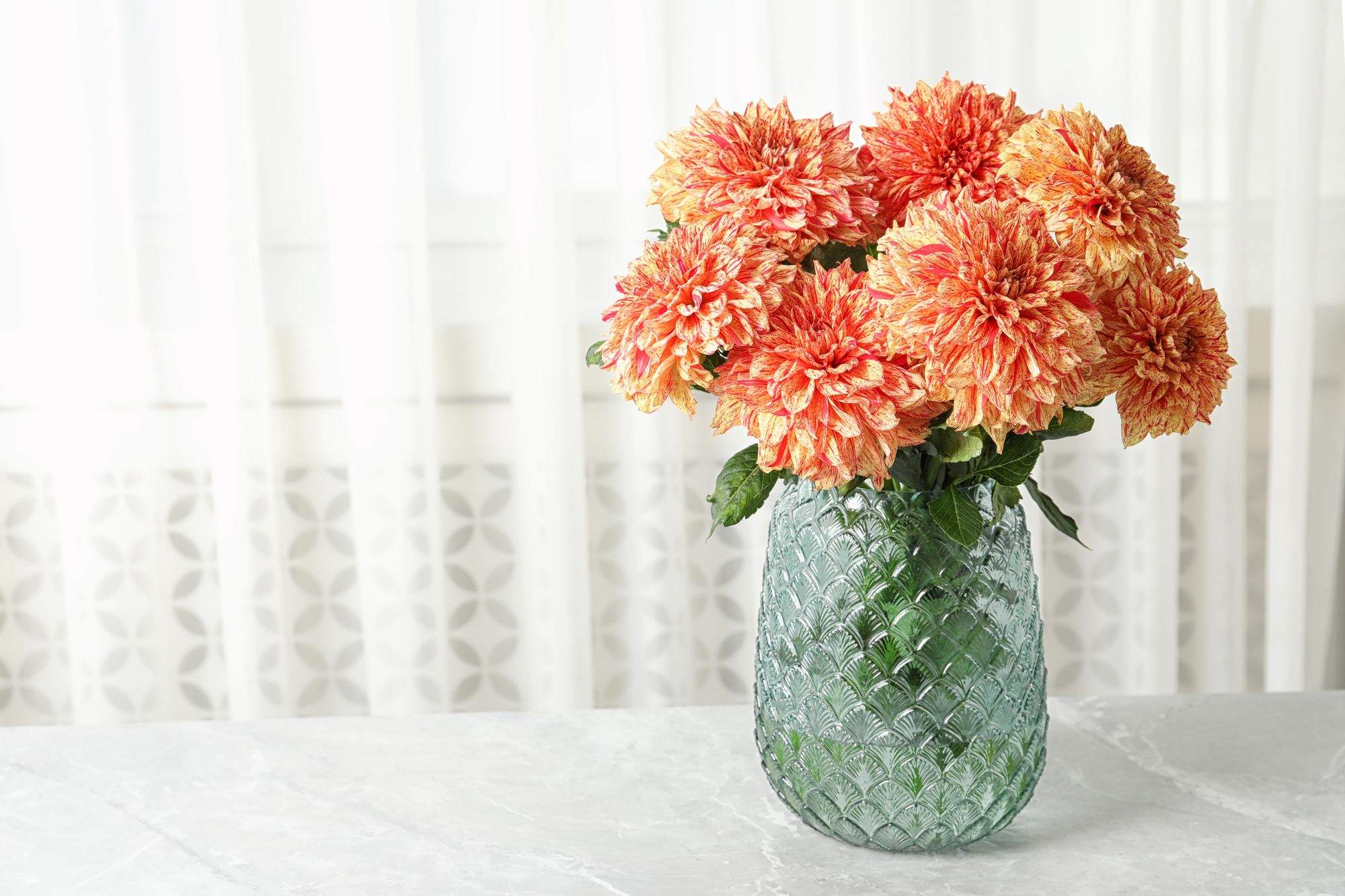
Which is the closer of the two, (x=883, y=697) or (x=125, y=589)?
(x=883, y=697)

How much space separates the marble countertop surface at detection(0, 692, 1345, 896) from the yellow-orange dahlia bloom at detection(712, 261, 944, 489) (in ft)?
0.92

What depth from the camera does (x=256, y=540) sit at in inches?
56.9

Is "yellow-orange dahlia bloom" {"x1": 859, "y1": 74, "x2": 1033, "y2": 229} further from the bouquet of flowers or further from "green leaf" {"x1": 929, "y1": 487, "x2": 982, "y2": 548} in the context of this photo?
"green leaf" {"x1": 929, "y1": 487, "x2": 982, "y2": 548}

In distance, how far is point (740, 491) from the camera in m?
0.65

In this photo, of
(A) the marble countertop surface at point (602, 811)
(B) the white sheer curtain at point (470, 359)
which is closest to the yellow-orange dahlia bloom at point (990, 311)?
(A) the marble countertop surface at point (602, 811)

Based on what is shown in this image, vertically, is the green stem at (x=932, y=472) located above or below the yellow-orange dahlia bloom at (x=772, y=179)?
below

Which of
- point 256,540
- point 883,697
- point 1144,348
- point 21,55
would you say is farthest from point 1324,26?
A: point 21,55

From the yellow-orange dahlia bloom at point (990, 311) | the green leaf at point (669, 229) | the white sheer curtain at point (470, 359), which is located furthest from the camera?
the white sheer curtain at point (470, 359)

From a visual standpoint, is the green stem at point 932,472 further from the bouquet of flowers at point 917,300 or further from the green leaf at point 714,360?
the green leaf at point 714,360

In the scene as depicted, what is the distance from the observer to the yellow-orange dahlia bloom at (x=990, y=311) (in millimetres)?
540

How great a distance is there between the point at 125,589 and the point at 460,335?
0.52 metres

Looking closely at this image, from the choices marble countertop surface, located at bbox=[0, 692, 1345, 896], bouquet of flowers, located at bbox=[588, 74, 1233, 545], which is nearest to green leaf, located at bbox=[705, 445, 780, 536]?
bouquet of flowers, located at bbox=[588, 74, 1233, 545]

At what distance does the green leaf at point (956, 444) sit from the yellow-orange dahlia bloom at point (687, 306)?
0.38ft

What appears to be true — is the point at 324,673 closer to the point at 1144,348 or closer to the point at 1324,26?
the point at 1144,348
